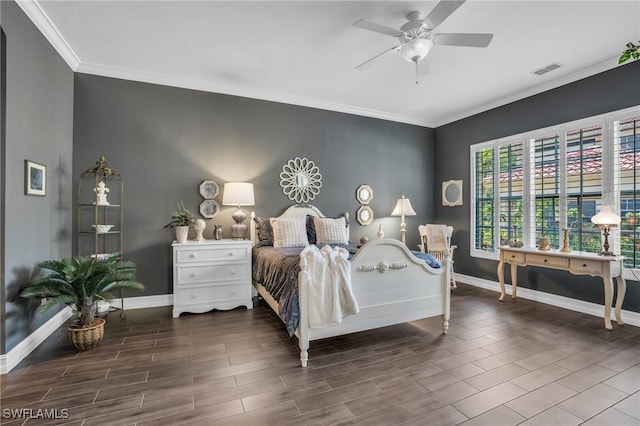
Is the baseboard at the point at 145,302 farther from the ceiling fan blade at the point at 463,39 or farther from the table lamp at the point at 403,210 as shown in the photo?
the ceiling fan blade at the point at 463,39

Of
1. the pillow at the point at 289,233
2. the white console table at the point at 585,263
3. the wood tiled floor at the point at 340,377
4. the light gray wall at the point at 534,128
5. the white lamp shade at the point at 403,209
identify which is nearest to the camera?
the wood tiled floor at the point at 340,377

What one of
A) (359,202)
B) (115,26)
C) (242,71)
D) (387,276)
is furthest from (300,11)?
(359,202)

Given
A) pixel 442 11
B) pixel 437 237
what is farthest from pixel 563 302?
pixel 442 11

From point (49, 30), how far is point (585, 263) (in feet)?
19.8

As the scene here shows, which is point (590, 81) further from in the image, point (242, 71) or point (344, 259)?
point (242, 71)

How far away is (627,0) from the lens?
2490 mm

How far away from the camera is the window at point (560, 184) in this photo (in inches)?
134

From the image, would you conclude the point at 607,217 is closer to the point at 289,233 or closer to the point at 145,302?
the point at 289,233

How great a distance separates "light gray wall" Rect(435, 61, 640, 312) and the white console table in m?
0.36

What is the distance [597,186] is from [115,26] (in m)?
5.59

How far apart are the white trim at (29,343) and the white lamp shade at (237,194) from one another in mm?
2152

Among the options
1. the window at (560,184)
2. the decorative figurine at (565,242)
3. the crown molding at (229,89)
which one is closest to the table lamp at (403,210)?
the window at (560,184)

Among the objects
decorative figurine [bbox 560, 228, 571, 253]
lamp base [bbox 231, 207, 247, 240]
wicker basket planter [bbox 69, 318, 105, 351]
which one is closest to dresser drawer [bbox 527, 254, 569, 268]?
decorative figurine [bbox 560, 228, 571, 253]

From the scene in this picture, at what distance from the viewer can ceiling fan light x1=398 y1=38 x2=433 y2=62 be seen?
2.76m
